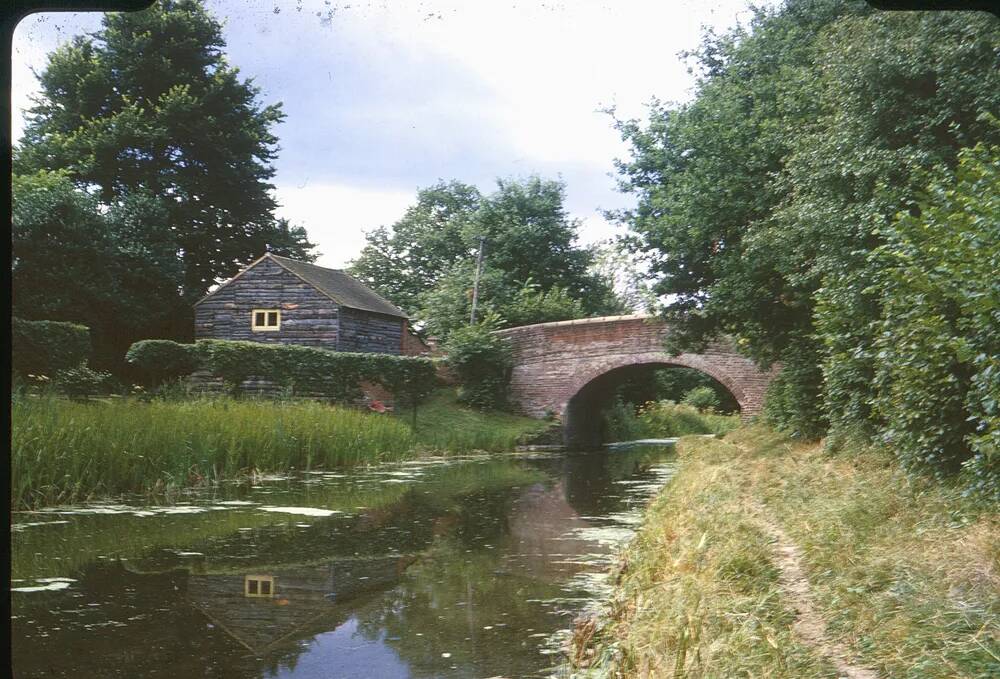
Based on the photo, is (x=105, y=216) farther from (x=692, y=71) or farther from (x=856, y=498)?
(x=856, y=498)

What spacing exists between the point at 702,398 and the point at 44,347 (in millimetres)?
31399

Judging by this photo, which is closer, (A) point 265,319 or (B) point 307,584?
(B) point 307,584

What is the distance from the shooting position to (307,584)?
5.39 meters

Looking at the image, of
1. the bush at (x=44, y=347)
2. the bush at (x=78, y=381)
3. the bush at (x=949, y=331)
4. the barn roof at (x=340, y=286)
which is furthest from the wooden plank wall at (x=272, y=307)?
the bush at (x=949, y=331)

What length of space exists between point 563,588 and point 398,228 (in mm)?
13852

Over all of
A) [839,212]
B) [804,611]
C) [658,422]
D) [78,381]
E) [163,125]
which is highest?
[163,125]

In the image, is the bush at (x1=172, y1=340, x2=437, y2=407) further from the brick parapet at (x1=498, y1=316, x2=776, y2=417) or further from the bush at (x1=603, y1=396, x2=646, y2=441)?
the bush at (x1=603, y1=396, x2=646, y2=441)

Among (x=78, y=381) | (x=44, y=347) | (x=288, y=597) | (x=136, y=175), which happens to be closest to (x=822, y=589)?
(x=288, y=597)

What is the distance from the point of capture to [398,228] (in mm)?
18391

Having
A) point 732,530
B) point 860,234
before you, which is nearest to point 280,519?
point 732,530

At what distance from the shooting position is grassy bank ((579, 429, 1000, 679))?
285 cm

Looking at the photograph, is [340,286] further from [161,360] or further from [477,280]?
[161,360]

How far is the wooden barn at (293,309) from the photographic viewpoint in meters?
19.8

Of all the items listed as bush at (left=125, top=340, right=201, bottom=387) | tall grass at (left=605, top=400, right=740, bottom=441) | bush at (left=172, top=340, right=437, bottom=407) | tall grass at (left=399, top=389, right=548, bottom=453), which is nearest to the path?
bush at (left=125, top=340, right=201, bottom=387)
